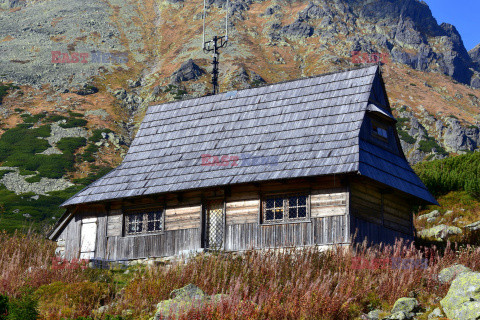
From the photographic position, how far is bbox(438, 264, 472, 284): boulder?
12570 mm

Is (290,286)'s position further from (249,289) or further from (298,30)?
(298,30)

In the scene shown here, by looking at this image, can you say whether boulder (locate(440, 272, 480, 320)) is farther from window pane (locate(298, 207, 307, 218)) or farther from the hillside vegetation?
window pane (locate(298, 207, 307, 218))

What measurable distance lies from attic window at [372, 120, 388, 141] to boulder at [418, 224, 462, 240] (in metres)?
4.52

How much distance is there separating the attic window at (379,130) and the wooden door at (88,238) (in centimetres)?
1070

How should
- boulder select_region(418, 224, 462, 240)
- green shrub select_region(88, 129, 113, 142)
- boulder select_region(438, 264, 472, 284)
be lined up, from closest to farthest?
boulder select_region(438, 264, 472, 284) → boulder select_region(418, 224, 462, 240) → green shrub select_region(88, 129, 113, 142)

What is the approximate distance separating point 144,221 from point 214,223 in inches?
111

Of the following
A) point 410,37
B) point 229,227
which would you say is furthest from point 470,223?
point 410,37

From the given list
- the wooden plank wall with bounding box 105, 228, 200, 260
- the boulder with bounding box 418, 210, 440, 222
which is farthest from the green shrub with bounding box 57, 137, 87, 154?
the boulder with bounding box 418, 210, 440, 222

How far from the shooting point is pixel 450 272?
12688 mm

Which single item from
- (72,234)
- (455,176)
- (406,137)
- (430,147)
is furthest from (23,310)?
(406,137)

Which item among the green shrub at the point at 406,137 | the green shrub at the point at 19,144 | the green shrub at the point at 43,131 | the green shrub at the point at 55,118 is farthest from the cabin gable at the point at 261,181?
the green shrub at the point at 406,137

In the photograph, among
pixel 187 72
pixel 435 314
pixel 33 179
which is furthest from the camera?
pixel 187 72

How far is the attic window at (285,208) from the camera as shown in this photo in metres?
18.6

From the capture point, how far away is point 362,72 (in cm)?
2092
